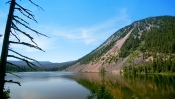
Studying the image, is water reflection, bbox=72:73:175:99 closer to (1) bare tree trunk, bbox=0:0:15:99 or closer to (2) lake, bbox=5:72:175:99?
(2) lake, bbox=5:72:175:99

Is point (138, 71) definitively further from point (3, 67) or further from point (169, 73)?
point (3, 67)

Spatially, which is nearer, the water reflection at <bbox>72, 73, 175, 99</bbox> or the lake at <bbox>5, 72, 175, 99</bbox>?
the water reflection at <bbox>72, 73, 175, 99</bbox>

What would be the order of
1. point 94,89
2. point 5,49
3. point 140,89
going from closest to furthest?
1. point 5,49
2. point 94,89
3. point 140,89

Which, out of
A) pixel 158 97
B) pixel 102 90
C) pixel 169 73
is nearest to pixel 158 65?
pixel 169 73

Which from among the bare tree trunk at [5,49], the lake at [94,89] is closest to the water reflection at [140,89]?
the lake at [94,89]

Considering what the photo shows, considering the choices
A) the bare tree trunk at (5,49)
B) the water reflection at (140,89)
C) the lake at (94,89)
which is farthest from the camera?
the lake at (94,89)

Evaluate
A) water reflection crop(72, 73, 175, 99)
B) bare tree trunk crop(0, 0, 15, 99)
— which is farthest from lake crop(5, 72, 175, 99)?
bare tree trunk crop(0, 0, 15, 99)

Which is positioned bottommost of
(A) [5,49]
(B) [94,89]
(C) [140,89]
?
(C) [140,89]

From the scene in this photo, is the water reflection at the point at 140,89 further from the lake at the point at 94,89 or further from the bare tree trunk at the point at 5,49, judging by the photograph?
the bare tree trunk at the point at 5,49

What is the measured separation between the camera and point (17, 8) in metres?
9.11

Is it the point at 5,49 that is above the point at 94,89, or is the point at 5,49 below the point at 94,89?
above

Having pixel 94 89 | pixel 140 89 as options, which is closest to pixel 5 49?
pixel 94 89

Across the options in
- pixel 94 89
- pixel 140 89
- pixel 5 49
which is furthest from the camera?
pixel 140 89

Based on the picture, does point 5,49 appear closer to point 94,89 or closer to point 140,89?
point 94,89
